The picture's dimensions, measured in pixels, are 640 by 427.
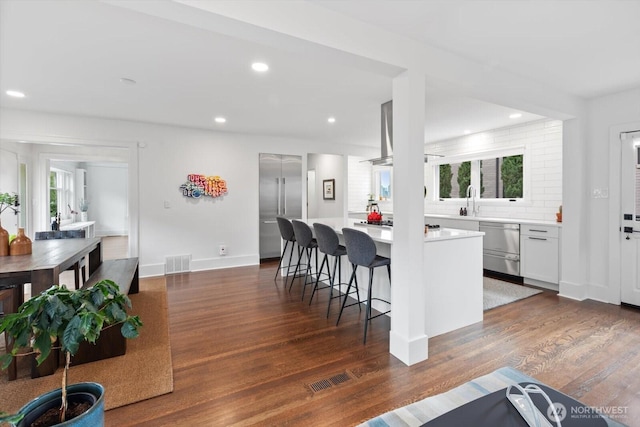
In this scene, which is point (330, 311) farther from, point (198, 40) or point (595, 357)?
point (198, 40)

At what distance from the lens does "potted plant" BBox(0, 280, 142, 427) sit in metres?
1.15

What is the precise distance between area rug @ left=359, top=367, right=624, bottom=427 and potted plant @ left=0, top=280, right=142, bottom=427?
4.38 ft

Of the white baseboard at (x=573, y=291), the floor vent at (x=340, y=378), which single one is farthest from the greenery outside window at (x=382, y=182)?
the floor vent at (x=340, y=378)

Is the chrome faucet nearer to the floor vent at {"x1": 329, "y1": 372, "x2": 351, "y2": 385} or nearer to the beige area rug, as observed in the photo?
the floor vent at {"x1": 329, "y1": 372, "x2": 351, "y2": 385}

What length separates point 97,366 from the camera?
2.32 metres

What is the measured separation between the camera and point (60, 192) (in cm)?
843

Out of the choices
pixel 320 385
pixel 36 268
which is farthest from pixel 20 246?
pixel 320 385

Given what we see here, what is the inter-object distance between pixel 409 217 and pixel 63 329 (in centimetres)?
209

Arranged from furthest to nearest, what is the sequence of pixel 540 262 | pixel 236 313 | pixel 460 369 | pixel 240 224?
pixel 240 224 → pixel 540 262 → pixel 236 313 → pixel 460 369

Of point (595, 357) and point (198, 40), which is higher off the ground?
point (198, 40)

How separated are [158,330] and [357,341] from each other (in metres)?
1.90

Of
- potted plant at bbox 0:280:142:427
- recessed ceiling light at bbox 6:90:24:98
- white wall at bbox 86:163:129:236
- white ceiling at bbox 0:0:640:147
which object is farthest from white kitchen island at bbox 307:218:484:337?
white wall at bbox 86:163:129:236

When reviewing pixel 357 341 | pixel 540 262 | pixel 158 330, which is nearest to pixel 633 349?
pixel 540 262

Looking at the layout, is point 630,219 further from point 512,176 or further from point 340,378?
point 340,378
